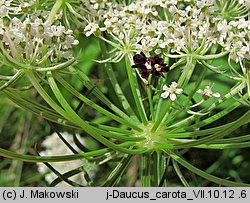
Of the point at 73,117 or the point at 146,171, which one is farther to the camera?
the point at 146,171

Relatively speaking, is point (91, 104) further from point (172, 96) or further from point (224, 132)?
point (224, 132)

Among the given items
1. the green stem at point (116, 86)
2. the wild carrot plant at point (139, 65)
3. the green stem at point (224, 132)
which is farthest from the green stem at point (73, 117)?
the green stem at point (116, 86)

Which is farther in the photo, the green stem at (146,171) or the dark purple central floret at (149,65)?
the green stem at (146,171)

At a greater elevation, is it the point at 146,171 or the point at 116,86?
the point at 116,86

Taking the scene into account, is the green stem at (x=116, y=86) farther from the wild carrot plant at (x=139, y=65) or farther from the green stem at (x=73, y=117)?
the green stem at (x=73, y=117)

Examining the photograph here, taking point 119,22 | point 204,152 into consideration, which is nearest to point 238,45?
point 119,22

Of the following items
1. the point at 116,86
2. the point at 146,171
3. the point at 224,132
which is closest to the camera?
the point at 224,132

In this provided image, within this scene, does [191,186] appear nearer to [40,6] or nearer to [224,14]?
[224,14]

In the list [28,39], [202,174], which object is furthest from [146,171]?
[28,39]
